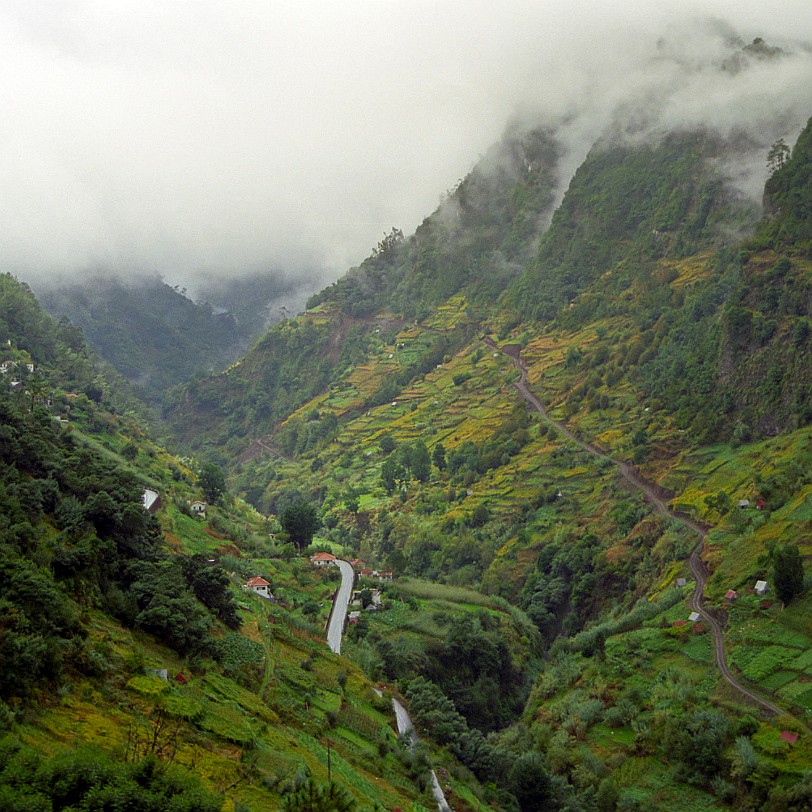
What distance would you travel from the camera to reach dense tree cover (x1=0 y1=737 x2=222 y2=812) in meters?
13.8

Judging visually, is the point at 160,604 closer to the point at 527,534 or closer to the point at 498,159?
the point at 527,534

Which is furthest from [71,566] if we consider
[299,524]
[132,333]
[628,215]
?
[132,333]

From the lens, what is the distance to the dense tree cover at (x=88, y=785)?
45.4 ft

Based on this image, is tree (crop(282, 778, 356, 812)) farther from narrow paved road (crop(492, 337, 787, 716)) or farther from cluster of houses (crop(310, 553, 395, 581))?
cluster of houses (crop(310, 553, 395, 581))

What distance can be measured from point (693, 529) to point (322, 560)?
24271 mm

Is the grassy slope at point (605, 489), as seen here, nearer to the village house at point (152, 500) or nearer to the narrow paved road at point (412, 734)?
the narrow paved road at point (412, 734)

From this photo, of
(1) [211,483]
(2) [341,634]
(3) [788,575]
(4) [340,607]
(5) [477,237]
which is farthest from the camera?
(5) [477,237]

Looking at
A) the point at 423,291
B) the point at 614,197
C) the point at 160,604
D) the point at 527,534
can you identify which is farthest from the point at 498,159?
the point at 160,604

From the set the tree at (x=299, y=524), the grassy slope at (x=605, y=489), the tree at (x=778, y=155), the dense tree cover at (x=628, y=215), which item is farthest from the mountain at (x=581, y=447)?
the tree at (x=299, y=524)

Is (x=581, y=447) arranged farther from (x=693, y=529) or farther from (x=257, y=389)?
(x=257, y=389)

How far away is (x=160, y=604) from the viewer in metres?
27.4

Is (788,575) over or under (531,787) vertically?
over

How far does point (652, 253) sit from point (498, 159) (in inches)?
2038

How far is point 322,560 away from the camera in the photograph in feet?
191
